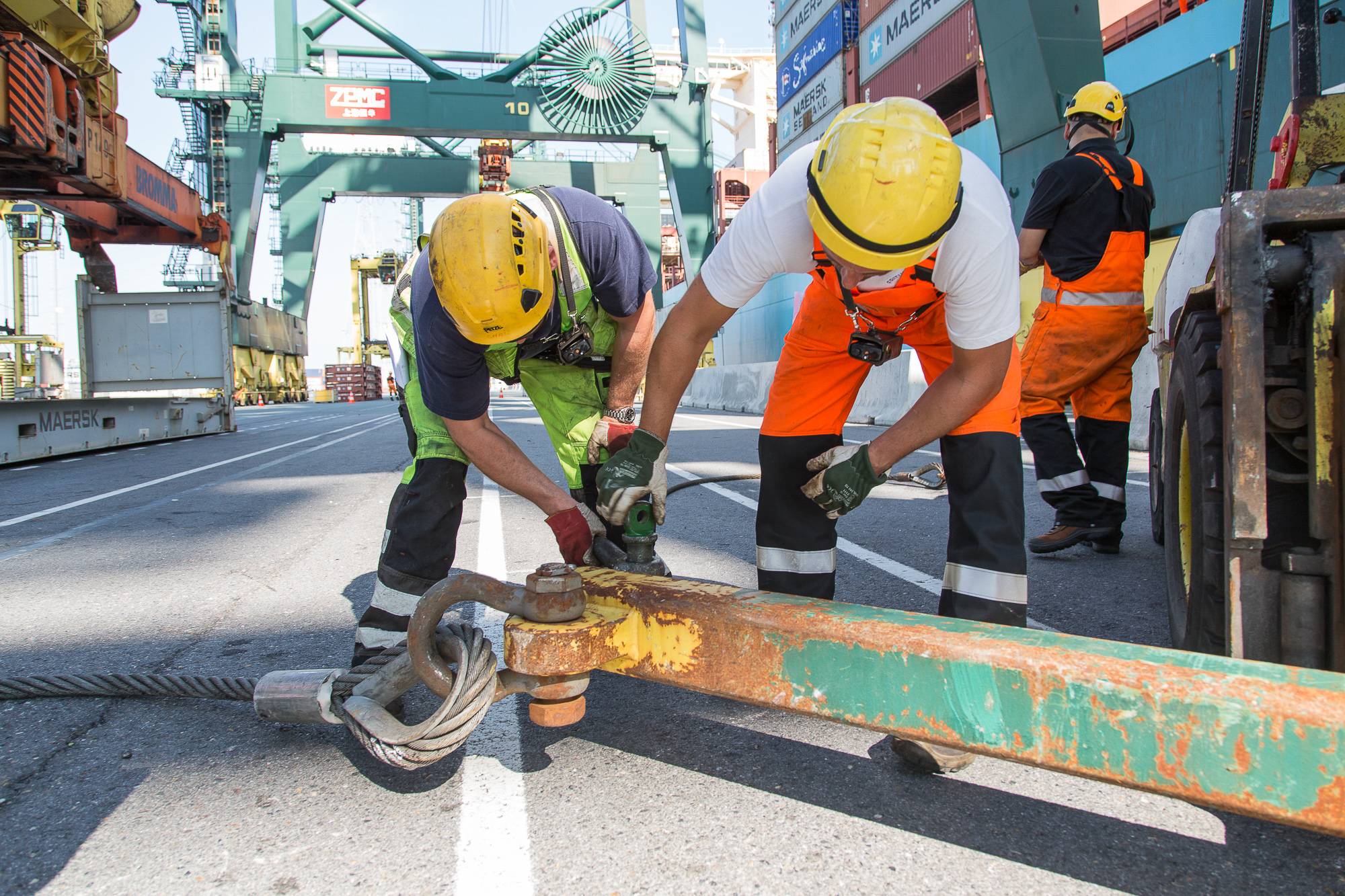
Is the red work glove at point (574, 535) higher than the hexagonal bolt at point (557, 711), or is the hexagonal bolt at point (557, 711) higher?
the red work glove at point (574, 535)

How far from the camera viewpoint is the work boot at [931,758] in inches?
72.0

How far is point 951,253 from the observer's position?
1.87 meters

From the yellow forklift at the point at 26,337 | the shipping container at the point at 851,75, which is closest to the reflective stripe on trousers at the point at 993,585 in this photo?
the shipping container at the point at 851,75

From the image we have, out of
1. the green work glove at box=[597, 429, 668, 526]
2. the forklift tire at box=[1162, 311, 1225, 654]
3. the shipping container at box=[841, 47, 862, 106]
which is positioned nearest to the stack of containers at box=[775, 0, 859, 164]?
the shipping container at box=[841, 47, 862, 106]

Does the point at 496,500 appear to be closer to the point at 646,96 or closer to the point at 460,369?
the point at 460,369

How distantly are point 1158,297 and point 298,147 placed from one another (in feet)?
96.2

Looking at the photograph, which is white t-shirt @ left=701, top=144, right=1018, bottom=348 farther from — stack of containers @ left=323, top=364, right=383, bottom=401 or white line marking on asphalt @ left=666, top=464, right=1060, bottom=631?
stack of containers @ left=323, top=364, right=383, bottom=401

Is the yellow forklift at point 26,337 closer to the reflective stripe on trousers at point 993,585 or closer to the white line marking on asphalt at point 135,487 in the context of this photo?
the white line marking on asphalt at point 135,487

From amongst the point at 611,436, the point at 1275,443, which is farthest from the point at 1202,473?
the point at 611,436

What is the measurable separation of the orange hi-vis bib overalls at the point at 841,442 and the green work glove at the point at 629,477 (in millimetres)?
366

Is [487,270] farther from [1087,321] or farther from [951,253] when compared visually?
[1087,321]

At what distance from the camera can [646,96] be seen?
76.1ft

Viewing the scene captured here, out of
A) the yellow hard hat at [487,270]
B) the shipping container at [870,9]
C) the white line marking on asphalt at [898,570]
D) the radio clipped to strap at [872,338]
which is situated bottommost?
the white line marking on asphalt at [898,570]

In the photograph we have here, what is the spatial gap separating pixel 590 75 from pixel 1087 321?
21503 millimetres
